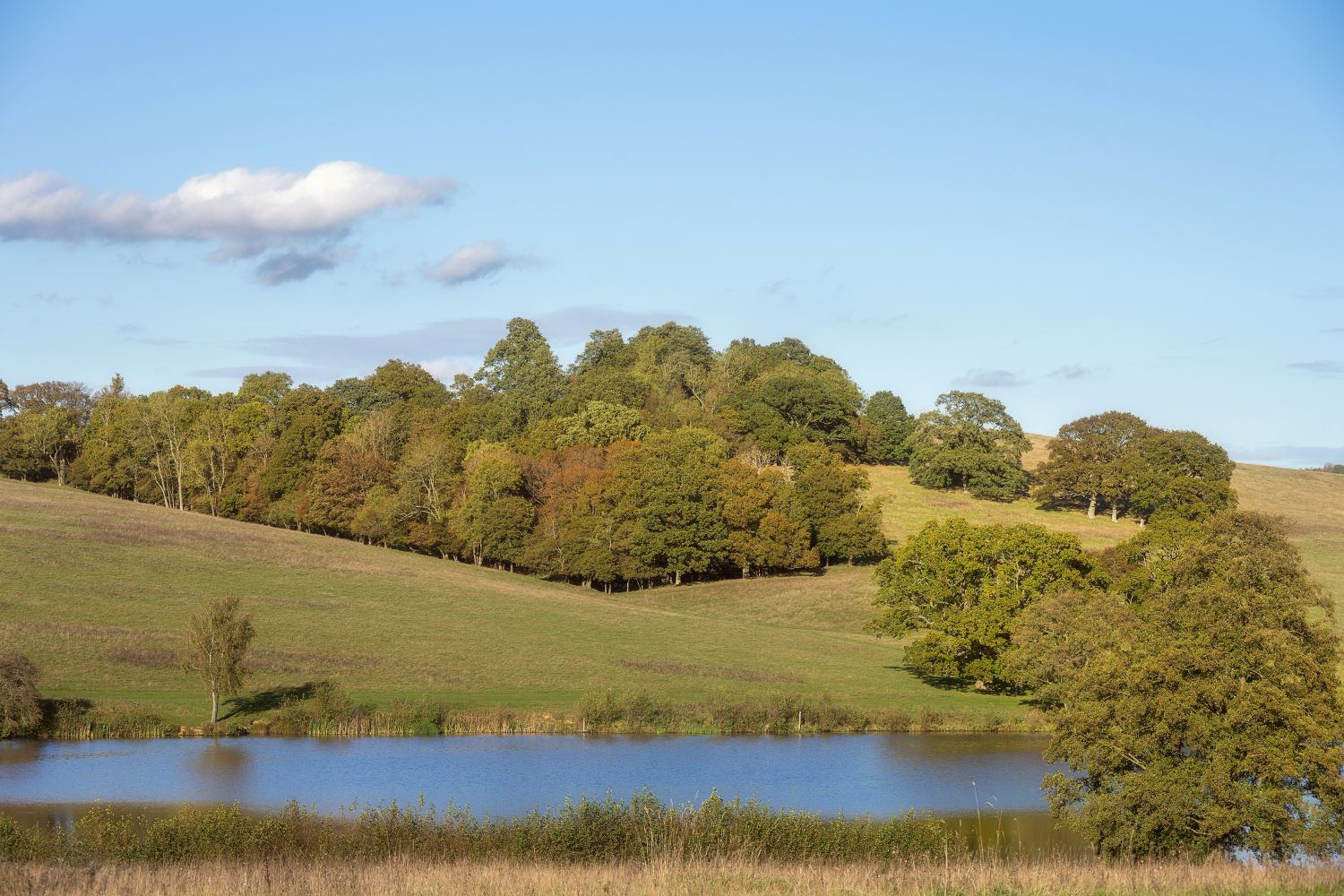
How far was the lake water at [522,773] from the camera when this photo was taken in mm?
35375

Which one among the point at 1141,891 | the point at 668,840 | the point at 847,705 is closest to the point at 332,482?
the point at 847,705

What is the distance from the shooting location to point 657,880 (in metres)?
21.3

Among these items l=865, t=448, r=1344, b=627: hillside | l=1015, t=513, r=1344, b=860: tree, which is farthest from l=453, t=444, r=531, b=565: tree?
l=1015, t=513, r=1344, b=860: tree

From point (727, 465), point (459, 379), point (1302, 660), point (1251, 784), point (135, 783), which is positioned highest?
point (459, 379)

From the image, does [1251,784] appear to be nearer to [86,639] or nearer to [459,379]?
[86,639]

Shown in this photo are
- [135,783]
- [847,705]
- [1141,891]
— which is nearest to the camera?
[1141,891]

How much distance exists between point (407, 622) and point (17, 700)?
89.8ft

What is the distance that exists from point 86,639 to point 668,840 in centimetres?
4068

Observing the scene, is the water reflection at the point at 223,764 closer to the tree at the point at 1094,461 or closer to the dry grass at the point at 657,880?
the dry grass at the point at 657,880

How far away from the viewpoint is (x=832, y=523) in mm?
97125

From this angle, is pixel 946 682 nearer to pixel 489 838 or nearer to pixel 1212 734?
pixel 1212 734

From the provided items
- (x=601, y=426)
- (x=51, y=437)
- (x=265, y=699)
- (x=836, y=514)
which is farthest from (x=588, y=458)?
(x=51, y=437)

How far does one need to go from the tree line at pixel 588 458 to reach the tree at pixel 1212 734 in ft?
A: 199

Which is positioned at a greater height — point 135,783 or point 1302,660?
point 1302,660
